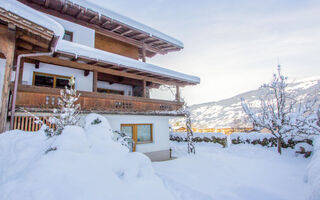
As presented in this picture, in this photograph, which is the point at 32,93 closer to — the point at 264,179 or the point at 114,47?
the point at 114,47

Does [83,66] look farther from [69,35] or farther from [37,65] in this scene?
[69,35]

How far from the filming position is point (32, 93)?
6.97 metres

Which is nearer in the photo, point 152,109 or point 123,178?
point 123,178

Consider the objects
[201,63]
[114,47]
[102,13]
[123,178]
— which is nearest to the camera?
[123,178]

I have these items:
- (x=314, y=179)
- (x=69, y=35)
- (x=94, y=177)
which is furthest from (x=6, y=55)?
(x=314, y=179)

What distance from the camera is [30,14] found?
5.33m

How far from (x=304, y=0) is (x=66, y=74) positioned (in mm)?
14142

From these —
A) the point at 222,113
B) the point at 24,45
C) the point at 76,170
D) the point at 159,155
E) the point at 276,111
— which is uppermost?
the point at 24,45

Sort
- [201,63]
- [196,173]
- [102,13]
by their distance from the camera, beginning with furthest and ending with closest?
1. [201,63]
2. [102,13]
3. [196,173]

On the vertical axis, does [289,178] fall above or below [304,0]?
below

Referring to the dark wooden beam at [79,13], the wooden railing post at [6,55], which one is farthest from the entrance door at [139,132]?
the dark wooden beam at [79,13]

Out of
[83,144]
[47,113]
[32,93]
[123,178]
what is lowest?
[123,178]

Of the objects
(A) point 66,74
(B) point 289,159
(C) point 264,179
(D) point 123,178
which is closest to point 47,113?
(A) point 66,74

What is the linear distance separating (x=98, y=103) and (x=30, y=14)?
4.43m
